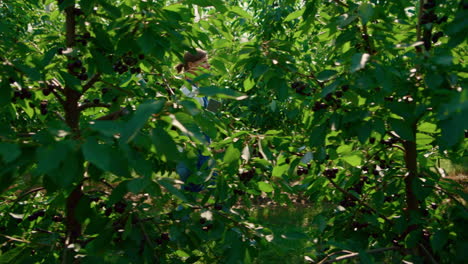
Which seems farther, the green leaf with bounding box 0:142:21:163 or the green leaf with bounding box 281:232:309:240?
the green leaf with bounding box 281:232:309:240

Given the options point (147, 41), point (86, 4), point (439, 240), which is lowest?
point (439, 240)

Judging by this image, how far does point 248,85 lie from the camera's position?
7.81 ft

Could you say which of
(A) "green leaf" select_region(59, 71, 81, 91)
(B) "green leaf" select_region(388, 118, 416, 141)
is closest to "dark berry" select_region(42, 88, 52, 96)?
(A) "green leaf" select_region(59, 71, 81, 91)

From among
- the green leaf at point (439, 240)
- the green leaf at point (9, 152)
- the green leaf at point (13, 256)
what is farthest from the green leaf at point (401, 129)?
the green leaf at point (13, 256)

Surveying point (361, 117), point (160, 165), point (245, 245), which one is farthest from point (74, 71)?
point (361, 117)

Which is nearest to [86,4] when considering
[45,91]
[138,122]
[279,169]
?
[45,91]

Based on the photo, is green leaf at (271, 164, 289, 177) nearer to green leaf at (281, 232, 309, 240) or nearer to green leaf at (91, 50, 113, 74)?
green leaf at (281, 232, 309, 240)

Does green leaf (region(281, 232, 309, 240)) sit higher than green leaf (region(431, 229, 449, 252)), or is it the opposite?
green leaf (region(281, 232, 309, 240))

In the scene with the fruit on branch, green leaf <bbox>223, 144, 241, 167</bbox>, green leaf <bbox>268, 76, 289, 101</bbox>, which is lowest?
the fruit on branch

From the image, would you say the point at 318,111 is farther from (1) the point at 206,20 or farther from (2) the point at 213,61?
(1) the point at 206,20

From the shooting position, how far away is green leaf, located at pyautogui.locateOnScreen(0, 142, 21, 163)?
3.49 feet

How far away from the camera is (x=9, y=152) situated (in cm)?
108

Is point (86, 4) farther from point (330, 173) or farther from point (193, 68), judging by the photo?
point (330, 173)

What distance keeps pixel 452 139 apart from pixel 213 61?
1.47 m
